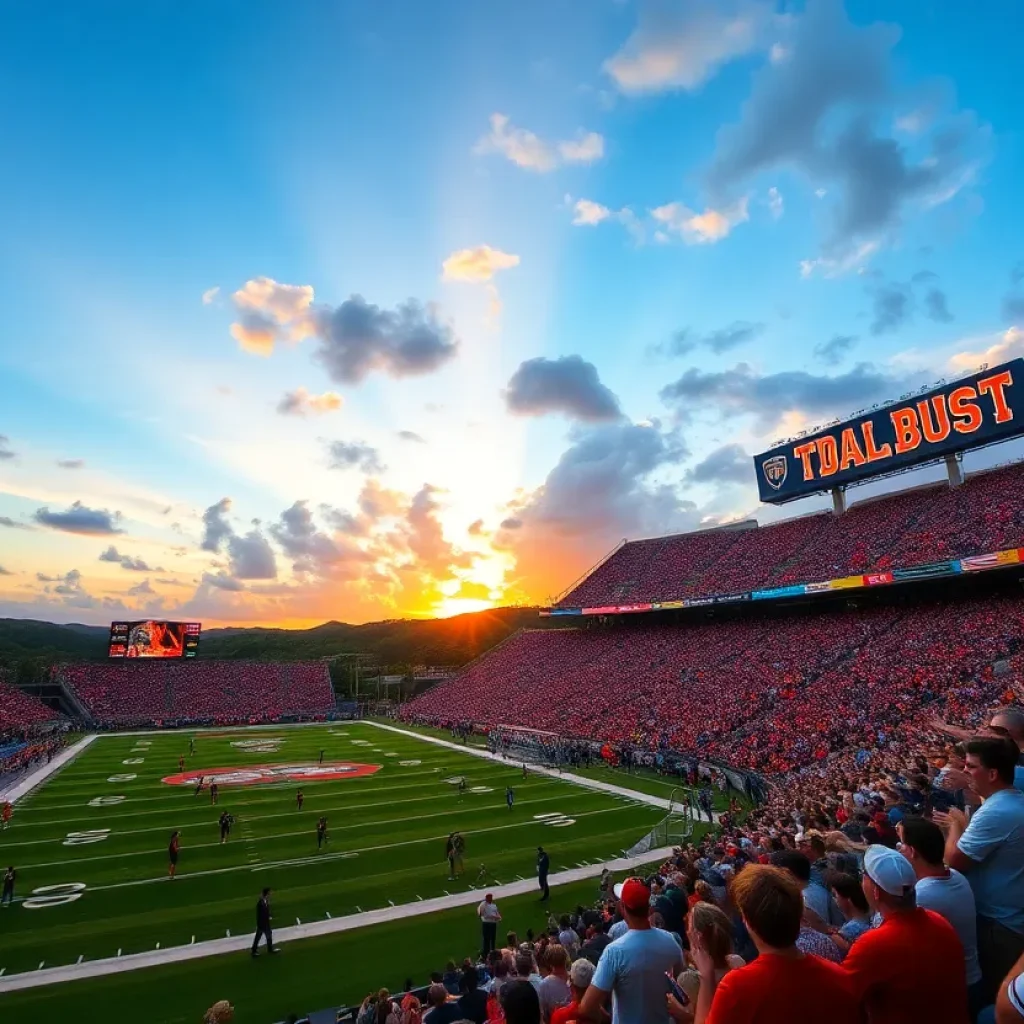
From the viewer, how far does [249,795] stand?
90.5ft

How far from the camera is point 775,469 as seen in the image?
45.4m

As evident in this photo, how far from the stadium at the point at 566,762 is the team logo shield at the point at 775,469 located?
174 mm

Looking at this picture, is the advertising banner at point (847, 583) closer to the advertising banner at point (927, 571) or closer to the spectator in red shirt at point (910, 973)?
the advertising banner at point (927, 571)

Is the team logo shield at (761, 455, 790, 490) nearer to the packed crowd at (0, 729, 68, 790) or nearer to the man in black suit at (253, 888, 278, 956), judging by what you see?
the man in black suit at (253, 888, 278, 956)

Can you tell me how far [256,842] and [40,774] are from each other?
64.9 ft

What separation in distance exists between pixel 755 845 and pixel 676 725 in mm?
22192

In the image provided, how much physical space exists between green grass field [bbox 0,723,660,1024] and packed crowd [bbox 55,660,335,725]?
27.7m

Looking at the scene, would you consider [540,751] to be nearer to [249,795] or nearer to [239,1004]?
[249,795]

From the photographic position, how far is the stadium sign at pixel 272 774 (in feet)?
101

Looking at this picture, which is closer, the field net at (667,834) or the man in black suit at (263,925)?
the man in black suit at (263,925)

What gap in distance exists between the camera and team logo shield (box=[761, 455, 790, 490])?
1768 inches

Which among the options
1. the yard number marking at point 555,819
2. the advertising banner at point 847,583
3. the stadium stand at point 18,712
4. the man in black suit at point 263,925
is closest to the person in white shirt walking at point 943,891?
the man in black suit at point 263,925

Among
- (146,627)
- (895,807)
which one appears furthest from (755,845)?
(146,627)

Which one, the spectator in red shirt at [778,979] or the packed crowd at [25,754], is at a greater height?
the spectator in red shirt at [778,979]
